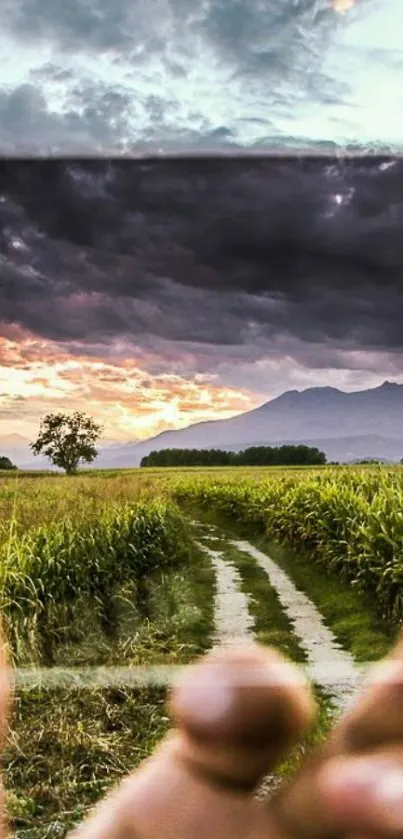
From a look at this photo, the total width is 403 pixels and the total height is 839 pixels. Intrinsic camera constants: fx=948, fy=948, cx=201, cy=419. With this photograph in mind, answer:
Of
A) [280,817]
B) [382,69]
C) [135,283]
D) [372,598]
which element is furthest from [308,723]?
[372,598]

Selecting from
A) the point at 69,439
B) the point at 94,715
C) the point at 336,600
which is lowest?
the point at 94,715

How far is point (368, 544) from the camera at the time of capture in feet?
2.13

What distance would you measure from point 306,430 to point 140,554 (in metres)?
0.21

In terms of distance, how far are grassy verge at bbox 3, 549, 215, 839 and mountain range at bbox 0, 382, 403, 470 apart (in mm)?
102

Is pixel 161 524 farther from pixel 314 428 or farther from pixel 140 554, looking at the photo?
pixel 314 428

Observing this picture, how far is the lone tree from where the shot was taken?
50 cm

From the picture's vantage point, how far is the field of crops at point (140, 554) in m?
0.57

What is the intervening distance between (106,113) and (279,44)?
0.08 metres

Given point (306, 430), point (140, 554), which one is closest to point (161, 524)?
point (140, 554)

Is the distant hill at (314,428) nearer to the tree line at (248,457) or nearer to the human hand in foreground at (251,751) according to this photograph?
the tree line at (248,457)

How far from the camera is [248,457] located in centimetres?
52

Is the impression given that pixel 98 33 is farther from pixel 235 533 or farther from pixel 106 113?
pixel 235 533

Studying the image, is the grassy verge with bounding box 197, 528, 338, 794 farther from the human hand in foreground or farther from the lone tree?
the human hand in foreground

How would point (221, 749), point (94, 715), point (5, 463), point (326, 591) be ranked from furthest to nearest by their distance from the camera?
1. point (94, 715)
2. point (326, 591)
3. point (5, 463)
4. point (221, 749)
